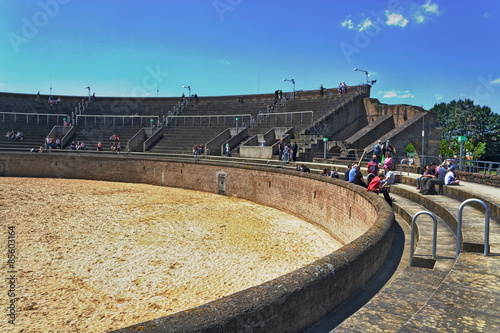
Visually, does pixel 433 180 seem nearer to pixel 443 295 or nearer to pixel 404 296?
pixel 404 296

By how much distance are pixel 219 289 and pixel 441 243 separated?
4.50 metres

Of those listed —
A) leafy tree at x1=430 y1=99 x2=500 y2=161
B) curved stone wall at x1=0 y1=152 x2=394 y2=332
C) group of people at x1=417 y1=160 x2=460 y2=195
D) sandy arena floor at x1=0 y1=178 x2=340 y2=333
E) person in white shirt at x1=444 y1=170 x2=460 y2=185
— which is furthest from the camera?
leafy tree at x1=430 y1=99 x2=500 y2=161

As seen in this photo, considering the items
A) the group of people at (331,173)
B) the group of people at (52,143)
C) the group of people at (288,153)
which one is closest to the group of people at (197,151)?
the group of people at (288,153)

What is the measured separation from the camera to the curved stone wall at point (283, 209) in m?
3.23

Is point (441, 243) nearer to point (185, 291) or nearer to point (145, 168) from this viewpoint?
point (185, 291)

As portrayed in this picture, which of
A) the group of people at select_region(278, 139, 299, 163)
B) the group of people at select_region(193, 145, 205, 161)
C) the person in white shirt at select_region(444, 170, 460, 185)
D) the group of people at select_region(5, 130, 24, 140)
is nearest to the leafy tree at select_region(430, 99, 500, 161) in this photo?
the group of people at select_region(278, 139, 299, 163)

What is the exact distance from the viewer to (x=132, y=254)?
10.3 metres

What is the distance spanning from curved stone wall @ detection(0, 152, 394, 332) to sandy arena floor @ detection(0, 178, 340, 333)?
1150 millimetres

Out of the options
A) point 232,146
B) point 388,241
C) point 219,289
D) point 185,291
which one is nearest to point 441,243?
point 388,241

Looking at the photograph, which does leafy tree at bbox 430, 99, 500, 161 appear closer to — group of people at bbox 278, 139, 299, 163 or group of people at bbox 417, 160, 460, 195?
group of people at bbox 278, 139, 299, 163

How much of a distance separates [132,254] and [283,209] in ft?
28.7

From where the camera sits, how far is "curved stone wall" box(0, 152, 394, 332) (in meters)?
3.23

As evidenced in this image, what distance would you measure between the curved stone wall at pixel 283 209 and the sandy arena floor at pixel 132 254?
3.77 feet

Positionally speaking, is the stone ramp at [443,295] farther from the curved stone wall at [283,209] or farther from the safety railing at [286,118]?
the safety railing at [286,118]
